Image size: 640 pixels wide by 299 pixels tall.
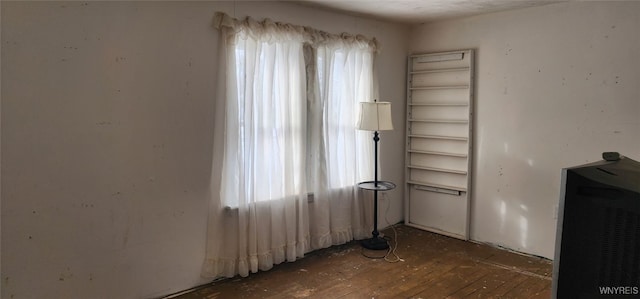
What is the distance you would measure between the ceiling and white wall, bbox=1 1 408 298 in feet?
2.70

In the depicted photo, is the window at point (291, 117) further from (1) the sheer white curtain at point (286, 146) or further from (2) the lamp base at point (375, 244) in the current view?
(2) the lamp base at point (375, 244)

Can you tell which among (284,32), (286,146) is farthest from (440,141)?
(284,32)

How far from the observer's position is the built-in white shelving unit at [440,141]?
430 centimetres

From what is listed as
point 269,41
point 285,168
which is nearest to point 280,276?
point 285,168

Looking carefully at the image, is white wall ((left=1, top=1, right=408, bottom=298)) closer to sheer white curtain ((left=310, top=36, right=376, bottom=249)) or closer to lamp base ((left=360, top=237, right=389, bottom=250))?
sheer white curtain ((left=310, top=36, right=376, bottom=249))

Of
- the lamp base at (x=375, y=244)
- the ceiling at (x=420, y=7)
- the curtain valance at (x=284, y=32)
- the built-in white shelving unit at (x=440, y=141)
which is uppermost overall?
the ceiling at (x=420, y=7)

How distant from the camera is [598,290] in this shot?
95cm

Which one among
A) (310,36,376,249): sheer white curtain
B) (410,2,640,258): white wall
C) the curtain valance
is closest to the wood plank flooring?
(310,36,376,249): sheer white curtain

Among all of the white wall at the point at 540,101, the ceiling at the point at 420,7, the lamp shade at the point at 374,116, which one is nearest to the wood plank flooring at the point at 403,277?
the white wall at the point at 540,101

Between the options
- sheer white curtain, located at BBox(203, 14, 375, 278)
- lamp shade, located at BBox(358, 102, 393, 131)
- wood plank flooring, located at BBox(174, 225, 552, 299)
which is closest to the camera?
wood plank flooring, located at BBox(174, 225, 552, 299)

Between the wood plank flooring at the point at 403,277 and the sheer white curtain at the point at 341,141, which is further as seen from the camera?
the sheer white curtain at the point at 341,141

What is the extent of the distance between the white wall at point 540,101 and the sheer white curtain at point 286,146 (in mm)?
1191

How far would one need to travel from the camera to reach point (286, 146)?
3.53m

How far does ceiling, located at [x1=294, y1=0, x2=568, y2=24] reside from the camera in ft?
11.8
